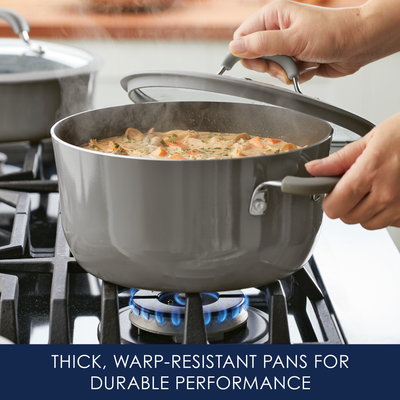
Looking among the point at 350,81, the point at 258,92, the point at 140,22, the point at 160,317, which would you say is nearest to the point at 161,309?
the point at 160,317

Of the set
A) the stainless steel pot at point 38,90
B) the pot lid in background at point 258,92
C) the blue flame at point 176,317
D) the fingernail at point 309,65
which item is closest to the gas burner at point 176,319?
the blue flame at point 176,317

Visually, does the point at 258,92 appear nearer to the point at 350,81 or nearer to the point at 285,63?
the point at 285,63

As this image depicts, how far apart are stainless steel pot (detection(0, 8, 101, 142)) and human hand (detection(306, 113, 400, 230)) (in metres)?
0.79

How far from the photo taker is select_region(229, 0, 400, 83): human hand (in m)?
0.98

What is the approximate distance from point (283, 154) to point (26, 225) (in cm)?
56

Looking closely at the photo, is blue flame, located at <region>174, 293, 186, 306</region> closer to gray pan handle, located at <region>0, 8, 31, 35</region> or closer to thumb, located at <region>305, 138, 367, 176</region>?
thumb, located at <region>305, 138, 367, 176</region>

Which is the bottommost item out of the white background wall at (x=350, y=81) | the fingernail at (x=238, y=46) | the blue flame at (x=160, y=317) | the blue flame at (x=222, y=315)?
the blue flame at (x=160, y=317)

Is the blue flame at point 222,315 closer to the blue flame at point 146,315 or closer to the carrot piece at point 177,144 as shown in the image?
the blue flame at point 146,315

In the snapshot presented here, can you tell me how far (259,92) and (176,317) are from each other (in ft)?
1.18

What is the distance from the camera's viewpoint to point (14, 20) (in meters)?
1.27

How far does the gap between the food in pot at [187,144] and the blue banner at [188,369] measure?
362 millimetres

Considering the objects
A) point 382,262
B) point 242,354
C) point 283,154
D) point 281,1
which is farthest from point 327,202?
point 281,1

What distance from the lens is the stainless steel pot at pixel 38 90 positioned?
1.25 metres

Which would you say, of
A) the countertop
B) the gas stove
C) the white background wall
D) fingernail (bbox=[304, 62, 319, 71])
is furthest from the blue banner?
the white background wall
